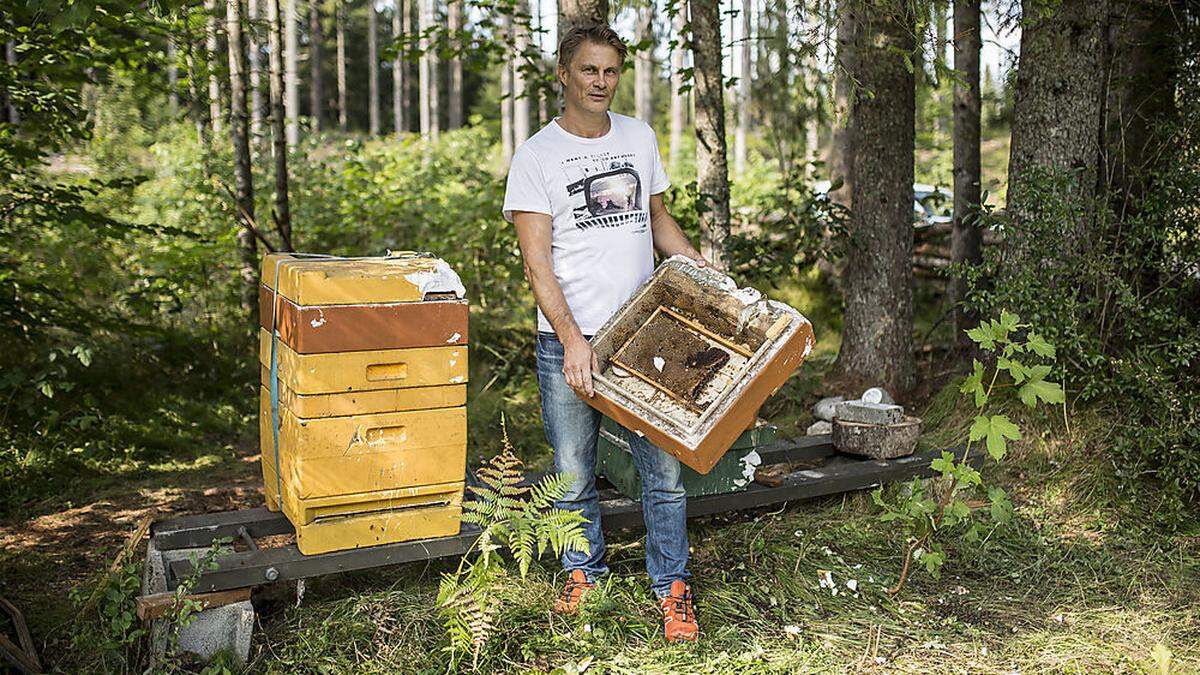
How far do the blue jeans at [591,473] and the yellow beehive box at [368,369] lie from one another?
36cm

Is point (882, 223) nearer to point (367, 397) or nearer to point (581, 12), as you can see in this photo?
point (581, 12)

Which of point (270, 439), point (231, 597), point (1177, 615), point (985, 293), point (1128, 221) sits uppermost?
point (1128, 221)

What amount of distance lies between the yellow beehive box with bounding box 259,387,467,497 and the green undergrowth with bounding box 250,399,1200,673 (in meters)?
0.52

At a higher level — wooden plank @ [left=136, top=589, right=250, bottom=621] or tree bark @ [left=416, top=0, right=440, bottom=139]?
tree bark @ [left=416, top=0, right=440, bottom=139]

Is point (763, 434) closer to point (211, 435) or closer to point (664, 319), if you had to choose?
point (664, 319)

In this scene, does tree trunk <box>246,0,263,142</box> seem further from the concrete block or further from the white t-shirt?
the concrete block

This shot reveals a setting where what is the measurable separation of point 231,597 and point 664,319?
6.31ft

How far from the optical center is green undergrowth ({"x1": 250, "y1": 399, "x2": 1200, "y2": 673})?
3.63m

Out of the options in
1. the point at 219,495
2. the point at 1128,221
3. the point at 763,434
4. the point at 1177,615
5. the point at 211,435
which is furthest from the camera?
the point at 211,435

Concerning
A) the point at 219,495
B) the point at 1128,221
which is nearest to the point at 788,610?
the point at 1128,221

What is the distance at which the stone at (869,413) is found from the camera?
5195 millimetres

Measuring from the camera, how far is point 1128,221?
17.0ft

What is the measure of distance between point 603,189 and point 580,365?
0.68 m

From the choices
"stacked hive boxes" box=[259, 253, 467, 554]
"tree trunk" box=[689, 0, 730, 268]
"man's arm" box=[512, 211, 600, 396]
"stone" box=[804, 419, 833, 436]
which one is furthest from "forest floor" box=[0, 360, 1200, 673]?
"tree trunk" box=[689, 0, 730, 268]
